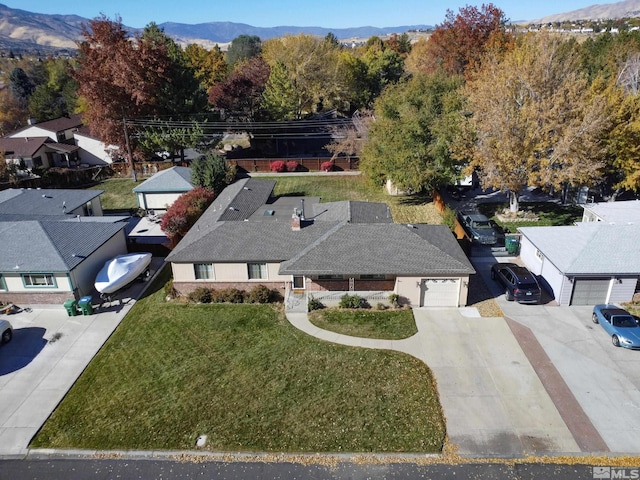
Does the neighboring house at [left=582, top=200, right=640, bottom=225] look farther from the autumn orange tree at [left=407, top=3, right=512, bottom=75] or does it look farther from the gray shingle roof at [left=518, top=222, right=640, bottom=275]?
the autumn orange tree at [left=407, top=3, right=512, bottom=75]

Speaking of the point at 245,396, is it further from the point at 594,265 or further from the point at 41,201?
the point at 41,201

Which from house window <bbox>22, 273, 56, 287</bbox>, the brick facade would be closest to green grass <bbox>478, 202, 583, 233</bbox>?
the brick facade

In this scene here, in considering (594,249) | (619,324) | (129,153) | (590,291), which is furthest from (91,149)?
(619,324)

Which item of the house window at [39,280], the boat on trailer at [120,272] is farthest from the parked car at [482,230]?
the house window at [39,280]

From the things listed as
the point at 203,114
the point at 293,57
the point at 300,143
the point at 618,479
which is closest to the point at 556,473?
the point at 618,479

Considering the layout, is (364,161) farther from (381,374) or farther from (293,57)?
(293,57)

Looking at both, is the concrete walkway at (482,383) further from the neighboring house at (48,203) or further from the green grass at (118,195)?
the green grass at (118,195)

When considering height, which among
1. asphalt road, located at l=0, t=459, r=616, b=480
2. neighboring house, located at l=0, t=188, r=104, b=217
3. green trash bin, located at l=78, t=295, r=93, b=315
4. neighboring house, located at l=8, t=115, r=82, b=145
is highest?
neighboring house, located at l=8, t=115, r=82, b=145
